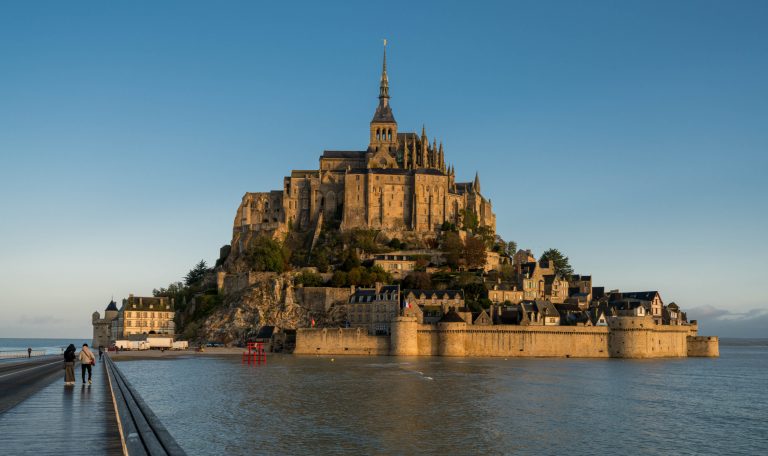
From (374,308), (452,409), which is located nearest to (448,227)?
(374,308)

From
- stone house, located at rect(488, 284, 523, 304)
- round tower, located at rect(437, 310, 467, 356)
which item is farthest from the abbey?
round tower, located at rect(437, 310, 467, 356)

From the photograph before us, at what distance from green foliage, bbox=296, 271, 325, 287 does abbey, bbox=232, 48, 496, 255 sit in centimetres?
1390

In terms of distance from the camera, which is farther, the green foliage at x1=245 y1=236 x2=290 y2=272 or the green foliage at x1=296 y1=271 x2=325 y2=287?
the green foliage at x1=245 y1=236 x2=290 y2=272

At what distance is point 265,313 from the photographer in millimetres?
83625

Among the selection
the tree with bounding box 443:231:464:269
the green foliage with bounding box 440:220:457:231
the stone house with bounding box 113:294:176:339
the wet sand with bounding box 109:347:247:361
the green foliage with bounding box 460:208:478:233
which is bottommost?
the wet sand with bounding box 109:347:247:361

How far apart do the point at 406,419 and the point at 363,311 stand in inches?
1888

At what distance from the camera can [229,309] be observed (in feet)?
283

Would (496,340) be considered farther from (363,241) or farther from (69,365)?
(69,365)

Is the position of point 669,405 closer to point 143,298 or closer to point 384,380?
point 384,380

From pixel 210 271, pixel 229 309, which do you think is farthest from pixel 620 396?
pixel 210 271

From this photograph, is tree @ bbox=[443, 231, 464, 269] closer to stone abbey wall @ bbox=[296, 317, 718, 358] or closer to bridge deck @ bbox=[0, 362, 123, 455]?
stone abbey wall @ bbox=[296, 317, 718, 358]

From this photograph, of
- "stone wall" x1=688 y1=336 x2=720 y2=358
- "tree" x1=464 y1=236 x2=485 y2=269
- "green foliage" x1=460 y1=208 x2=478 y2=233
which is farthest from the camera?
"green foliage" x1=460 y1=208 x2=478 y2=233

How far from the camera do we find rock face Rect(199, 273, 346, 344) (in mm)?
82812

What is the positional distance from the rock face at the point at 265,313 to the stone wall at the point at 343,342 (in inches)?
221
